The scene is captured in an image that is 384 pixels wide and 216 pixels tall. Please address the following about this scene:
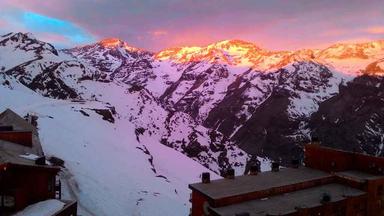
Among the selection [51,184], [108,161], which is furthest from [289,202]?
A: [108,161]

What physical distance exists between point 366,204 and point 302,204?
696cm

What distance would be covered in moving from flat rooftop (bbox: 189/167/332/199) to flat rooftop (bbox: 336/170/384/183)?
1297 mm

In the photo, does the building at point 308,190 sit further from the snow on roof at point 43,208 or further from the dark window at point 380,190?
the snow on roof at point 43,208

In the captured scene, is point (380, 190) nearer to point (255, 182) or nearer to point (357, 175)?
point (357, 175)

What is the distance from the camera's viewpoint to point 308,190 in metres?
33.9

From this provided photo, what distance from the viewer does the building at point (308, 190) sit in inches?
1166

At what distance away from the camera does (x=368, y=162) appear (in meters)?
38.0

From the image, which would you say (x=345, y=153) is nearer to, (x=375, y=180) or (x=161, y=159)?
(x=375, y=180)

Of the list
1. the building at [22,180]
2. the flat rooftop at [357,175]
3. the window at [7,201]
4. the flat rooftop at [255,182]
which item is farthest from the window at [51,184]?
the flat rooftop at [357,175]

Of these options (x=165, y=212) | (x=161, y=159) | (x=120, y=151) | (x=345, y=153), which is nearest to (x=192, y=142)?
(x=161, y=159)

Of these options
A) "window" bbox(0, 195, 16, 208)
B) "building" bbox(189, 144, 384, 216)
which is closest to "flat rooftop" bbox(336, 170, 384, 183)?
"building" bbox(189, 144, 384, 216)

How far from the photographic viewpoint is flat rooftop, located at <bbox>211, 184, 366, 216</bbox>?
28734 mm

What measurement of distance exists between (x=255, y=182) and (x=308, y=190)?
4258 mm

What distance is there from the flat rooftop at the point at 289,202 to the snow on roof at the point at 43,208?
10432mm
